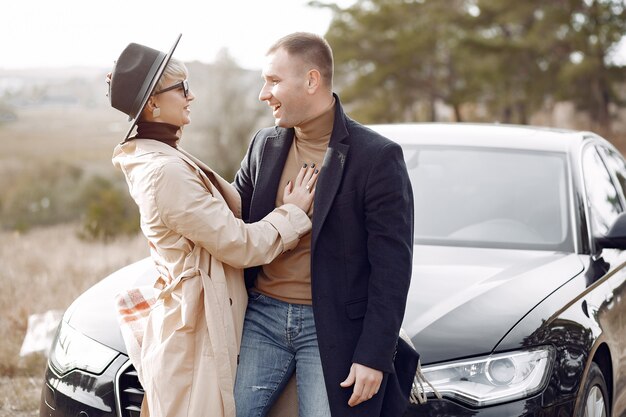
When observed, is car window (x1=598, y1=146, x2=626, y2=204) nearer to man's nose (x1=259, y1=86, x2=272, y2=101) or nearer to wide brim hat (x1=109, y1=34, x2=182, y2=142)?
man's nose (x1=259, y1=86, x2=272, y2=101)

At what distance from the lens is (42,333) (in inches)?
230

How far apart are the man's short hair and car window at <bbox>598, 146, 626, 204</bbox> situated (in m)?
2.85

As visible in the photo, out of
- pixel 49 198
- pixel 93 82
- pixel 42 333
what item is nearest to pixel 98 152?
pixel 93 82

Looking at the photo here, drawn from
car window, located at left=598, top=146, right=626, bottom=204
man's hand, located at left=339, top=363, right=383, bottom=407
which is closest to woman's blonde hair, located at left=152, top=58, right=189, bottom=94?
man's hand, located at left=339, top=363, right=383, bottom=407

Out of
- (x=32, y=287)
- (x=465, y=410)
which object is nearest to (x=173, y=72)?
(x=465, y=410)

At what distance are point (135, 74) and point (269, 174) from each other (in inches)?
20.3

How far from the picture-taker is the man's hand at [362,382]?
2686 millimetres

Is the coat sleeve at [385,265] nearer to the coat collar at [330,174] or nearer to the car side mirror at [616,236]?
the coat collar at [330,174]

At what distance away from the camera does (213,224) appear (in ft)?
8.77

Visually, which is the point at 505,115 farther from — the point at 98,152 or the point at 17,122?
the point at 17,122

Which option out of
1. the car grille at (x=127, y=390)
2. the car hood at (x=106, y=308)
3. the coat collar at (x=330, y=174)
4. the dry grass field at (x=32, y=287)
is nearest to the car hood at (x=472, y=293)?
the coat collar at (x=330, y=174)

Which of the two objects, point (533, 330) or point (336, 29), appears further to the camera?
point (336, 29)

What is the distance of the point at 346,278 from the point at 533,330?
36.2 inches

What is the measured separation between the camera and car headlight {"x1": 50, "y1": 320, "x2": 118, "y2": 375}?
3363mm
